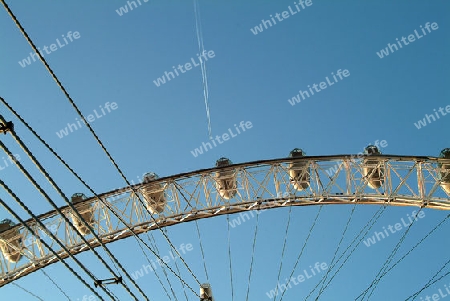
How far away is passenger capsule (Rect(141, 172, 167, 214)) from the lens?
17578 millimetres

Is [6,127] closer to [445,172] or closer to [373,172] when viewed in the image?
[373,172]

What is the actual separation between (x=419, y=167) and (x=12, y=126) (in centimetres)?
1387

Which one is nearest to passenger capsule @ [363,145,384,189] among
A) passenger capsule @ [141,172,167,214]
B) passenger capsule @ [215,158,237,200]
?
passenger capsule @ [215,158,237,200]

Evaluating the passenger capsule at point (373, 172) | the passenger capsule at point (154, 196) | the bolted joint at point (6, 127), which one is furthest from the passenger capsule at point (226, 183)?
the bolted joint at point (6, 127)

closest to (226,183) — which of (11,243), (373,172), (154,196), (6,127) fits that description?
(154,196)

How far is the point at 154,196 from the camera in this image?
17641mm

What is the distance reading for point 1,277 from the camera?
17.2 m

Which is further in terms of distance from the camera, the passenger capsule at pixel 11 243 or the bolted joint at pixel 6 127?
the passenger capsule at pixel 11 243

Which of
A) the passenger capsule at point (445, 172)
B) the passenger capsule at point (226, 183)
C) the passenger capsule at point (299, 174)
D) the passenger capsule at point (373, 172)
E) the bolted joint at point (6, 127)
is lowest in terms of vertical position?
the bolted joint at point (6, 127)

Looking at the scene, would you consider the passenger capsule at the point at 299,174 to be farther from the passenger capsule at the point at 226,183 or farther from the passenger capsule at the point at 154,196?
the passenger capsule at the point at 154,196

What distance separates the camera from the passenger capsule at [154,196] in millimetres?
17578

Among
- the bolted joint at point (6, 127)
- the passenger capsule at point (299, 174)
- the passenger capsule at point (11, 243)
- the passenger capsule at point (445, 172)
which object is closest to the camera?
the bolted joint at point (6, 127)

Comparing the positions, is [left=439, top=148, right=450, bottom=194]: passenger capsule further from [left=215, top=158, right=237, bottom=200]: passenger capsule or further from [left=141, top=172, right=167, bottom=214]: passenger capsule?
[left=141, top=172, right=167, bottom=214]: passenger capsule

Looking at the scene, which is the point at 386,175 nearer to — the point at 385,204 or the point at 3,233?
the point at 385,204
